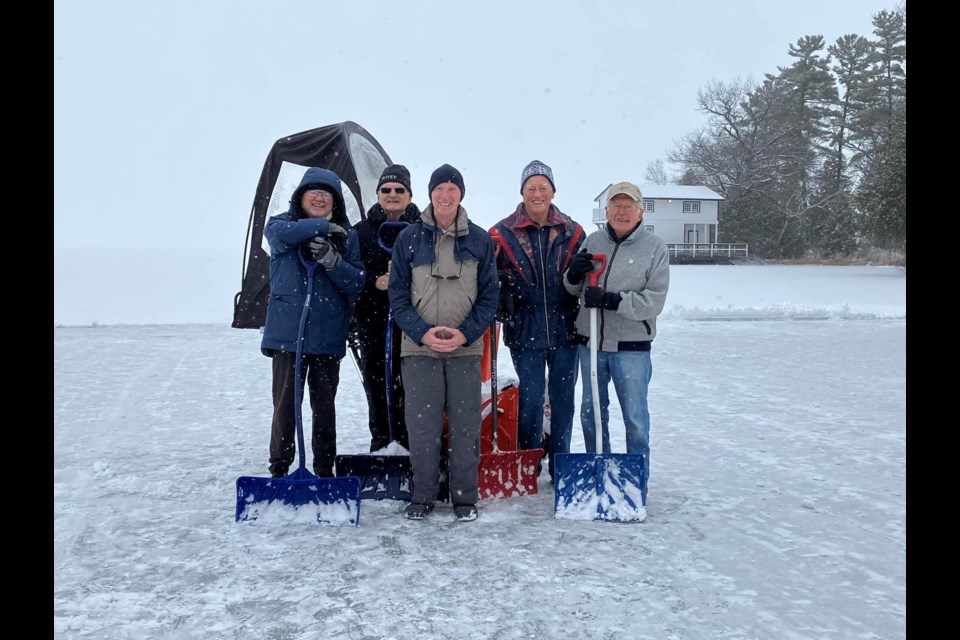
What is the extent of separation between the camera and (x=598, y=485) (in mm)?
3951

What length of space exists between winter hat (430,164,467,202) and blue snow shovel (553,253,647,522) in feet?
5.30

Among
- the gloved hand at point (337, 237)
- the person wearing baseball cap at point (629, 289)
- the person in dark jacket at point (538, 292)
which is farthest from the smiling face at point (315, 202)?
the person wearing baseball cap at point (629, 289)

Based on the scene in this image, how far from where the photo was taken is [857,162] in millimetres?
46094

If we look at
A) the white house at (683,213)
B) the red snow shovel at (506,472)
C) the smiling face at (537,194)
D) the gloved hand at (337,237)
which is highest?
the white house at (683,213)

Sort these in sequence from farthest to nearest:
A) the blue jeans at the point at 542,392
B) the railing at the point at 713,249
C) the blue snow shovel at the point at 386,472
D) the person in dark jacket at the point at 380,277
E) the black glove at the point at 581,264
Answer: the railing at the point at 713,249, the person in dark jacket at the point at 380,277, the blue jeans at the point at 542,392, the blue snow shovel at the point at 386,472, the black glove at the point at 581,264

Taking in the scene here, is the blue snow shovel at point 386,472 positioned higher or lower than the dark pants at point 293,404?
lower

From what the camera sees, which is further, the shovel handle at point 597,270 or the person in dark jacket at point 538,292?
the person in dark jacket at point 538,292

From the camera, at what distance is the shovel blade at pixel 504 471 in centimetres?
423

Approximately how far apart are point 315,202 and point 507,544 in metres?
2.25

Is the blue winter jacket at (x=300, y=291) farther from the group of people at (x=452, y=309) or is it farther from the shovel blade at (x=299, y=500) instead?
the shovel blade at (x=299, y=500)

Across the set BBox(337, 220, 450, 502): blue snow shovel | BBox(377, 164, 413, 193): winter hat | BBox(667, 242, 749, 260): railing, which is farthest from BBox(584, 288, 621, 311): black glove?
BBox(667, 242, 749, 260): railing

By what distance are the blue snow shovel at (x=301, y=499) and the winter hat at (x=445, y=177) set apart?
164 cm

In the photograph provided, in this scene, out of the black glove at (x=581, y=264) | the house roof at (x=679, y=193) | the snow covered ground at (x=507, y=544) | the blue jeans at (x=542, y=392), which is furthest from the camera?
the house roof at (x=679, y=193)

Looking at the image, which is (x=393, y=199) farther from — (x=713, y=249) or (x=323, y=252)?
(x=713, y=249)
